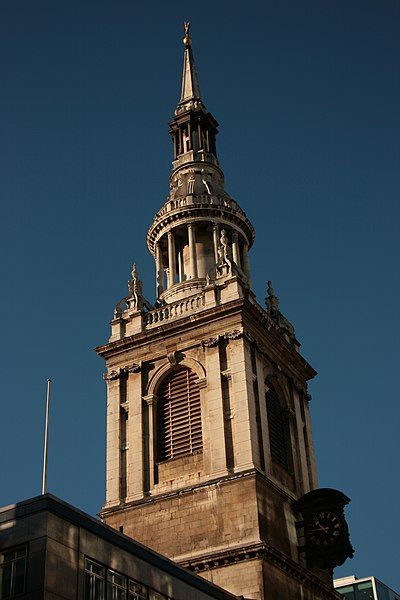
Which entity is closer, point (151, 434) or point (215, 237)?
point (151, 434)

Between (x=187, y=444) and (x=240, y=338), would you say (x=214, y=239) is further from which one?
(x=187, y=444)

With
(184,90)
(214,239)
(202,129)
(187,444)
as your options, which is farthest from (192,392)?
(184,90)

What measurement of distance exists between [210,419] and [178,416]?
233 centimetres

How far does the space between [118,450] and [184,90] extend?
29853 mm

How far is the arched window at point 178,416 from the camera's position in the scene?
51.7 meters

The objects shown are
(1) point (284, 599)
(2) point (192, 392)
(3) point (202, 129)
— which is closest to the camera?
(1) point (284, 599)

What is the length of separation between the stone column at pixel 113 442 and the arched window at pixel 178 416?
233 cm

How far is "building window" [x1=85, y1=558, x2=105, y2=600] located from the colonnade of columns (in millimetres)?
27733

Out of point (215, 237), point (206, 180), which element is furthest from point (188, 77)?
point (215, 237)

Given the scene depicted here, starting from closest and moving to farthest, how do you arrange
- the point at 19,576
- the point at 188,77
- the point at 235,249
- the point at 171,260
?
the point at 19,576
the point at 171,260
the point at 235,249
the point at 188,77

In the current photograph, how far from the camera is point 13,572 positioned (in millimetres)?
32156

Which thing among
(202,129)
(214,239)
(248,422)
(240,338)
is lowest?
(248,422)

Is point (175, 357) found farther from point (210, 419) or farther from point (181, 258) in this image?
point (181, 258)

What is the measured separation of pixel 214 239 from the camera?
61156 mm
